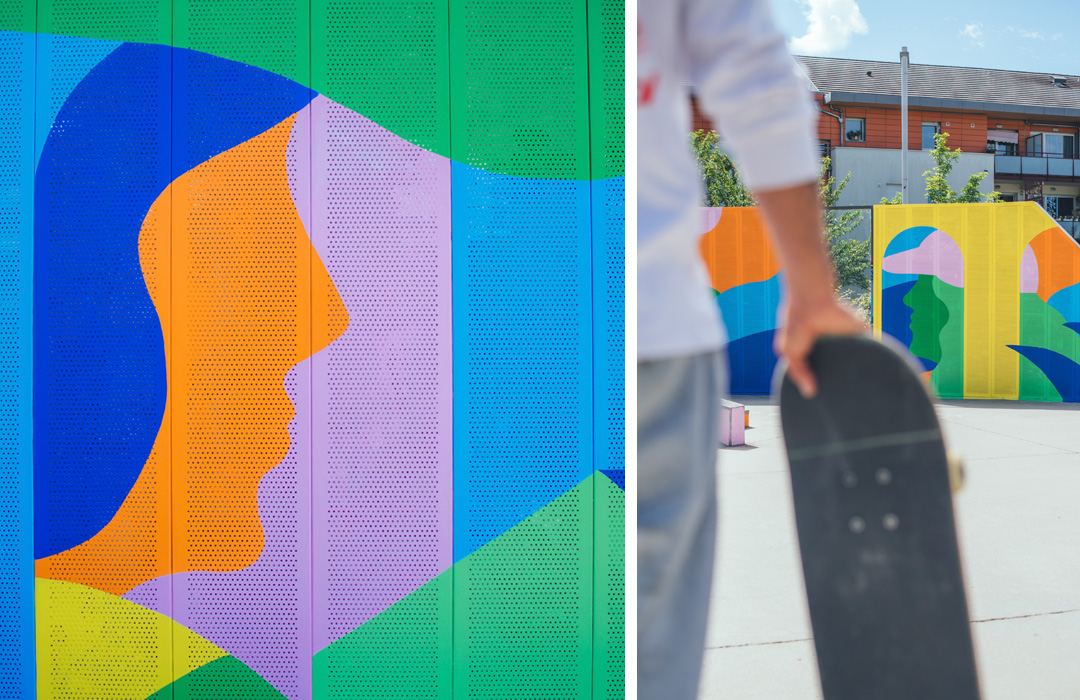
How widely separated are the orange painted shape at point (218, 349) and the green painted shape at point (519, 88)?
2.11 feet

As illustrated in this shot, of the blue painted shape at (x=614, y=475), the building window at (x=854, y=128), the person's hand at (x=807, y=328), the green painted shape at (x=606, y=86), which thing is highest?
the green painted shape at (x=606, y=86)

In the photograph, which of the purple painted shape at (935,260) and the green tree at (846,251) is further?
the purple painted shape at (935,260)

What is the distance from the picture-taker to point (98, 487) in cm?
235

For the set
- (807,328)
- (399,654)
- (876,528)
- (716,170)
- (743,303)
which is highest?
(743,303)

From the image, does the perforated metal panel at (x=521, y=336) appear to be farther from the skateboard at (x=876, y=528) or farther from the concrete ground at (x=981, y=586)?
the skateboard at (x=876, y=528)

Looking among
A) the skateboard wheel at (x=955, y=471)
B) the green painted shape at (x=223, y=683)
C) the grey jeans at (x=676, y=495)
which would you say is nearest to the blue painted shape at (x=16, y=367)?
the green painted shape at (x=223, y=683)

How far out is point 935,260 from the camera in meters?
8.48

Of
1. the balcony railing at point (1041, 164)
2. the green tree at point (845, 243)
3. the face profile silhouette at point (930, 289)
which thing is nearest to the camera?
the green tree at point (845, 243)

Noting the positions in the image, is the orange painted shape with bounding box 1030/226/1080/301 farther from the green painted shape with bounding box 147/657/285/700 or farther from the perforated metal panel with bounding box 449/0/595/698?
the green painted shape with bounding box 147/657/285/700

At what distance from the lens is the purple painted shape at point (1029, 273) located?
850 centimetres

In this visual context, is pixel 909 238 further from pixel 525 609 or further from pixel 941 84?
pixel 525 609

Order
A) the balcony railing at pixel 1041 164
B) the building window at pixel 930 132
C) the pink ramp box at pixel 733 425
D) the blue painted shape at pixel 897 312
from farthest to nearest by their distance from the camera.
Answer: the blue painted shape at pixel 897 312 → the balcony railing at pixel 1041 164 → the building window at pixel 930 132 → the pink ramp box at pixel 733 425

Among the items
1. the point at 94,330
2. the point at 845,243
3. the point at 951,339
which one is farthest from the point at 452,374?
the point at 951,339

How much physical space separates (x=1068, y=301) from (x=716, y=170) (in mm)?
9968
